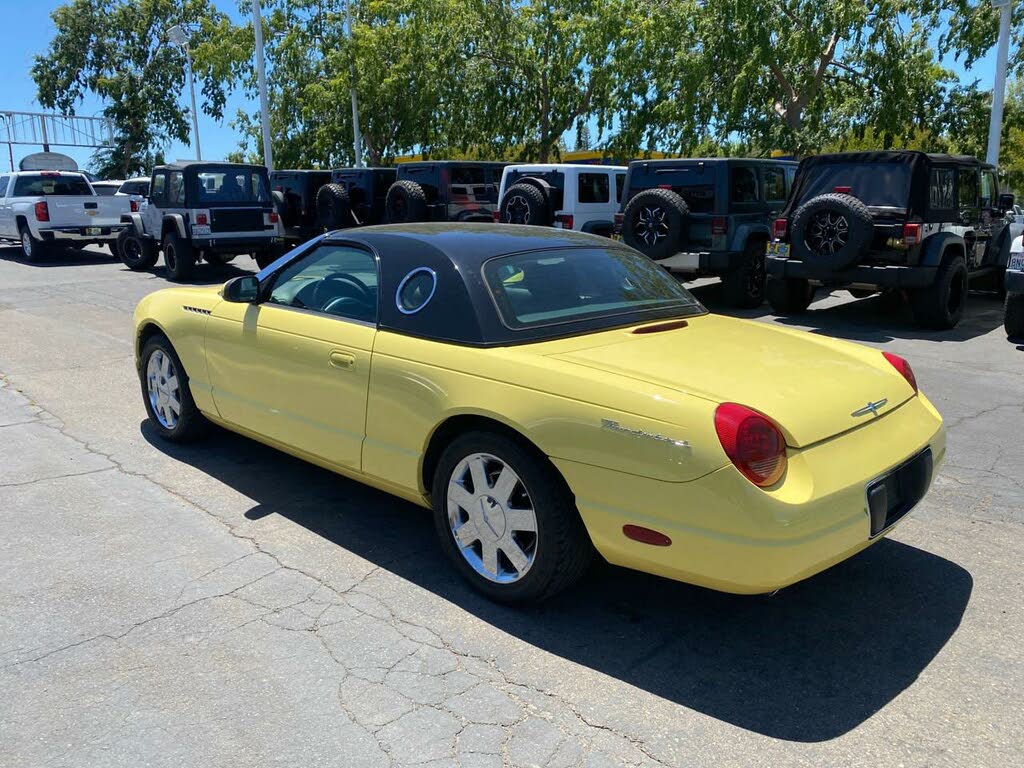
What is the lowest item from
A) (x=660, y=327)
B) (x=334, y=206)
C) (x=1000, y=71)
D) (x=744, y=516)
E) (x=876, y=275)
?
(x=744, y=516)

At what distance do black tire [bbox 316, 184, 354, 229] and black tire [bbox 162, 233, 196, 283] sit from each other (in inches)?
114

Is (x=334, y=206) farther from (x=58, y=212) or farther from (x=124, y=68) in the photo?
(x=124, y=68)

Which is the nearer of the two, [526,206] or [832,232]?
[832,232]

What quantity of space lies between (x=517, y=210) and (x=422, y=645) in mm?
10885

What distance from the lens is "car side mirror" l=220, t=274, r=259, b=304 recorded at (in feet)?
15.6

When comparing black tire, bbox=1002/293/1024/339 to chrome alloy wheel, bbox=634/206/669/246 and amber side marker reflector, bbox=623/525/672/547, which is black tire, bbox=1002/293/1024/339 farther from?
amber side marker reflector, bbox=623/525/672/547

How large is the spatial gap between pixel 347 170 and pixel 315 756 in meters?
16.9

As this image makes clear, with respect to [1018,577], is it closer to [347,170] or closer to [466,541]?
[466,541]

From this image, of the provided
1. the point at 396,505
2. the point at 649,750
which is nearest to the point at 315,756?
the point at 649,750

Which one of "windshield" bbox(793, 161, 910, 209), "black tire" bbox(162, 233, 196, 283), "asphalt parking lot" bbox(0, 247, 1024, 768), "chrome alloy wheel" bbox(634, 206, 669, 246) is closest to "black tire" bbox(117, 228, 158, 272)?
"black tire" bbox(162, 233, 196, 283)

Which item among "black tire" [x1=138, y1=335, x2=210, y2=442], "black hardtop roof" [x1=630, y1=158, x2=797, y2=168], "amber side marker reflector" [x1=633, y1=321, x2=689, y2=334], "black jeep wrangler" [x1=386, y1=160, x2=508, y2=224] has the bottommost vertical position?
"black tire" [x1=138, y1=335, x2=210, y2=442]

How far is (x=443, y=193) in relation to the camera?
1588 cm

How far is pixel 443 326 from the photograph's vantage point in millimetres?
3742

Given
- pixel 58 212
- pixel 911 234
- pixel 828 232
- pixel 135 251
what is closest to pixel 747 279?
pixel 828 232
